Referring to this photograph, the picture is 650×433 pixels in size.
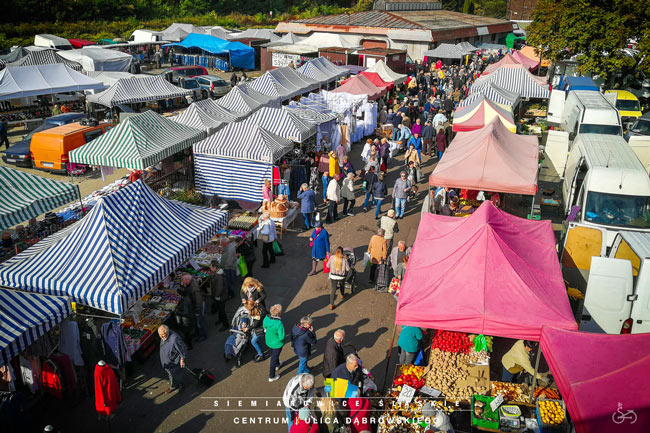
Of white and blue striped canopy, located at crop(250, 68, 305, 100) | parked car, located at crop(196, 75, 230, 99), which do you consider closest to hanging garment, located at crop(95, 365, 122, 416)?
white and blue striped canopy, located at crop(250, 68, 305, 100)

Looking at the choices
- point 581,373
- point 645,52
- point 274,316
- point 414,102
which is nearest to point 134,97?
point 414,102

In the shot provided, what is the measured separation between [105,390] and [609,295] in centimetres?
807

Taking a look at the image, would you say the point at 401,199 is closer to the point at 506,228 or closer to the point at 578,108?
the point at 506,228

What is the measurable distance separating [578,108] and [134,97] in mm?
18350

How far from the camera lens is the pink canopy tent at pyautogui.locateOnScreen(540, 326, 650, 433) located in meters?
5.07

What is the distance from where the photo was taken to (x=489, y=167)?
12.1 metres

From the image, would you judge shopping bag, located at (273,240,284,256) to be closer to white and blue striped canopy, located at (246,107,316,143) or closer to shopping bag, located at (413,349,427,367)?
white and blue striped canopy, located at (246,107,316,143)

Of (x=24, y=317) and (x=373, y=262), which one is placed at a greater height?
(x=24, y=317)

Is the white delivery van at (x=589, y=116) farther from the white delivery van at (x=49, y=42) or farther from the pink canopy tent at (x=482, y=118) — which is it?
the white delivery van at (x=49, y=42)

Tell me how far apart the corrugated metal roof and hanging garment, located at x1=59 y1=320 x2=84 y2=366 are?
40.4 meters

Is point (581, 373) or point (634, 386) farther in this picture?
point (581, 373)

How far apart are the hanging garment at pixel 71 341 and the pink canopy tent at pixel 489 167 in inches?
330

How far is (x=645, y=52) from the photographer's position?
70.2ft

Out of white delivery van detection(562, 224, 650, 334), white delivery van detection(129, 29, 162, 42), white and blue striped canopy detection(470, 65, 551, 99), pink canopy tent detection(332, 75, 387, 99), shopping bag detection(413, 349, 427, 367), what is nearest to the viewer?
shopping bag detection(413, 349, 427, 367)
